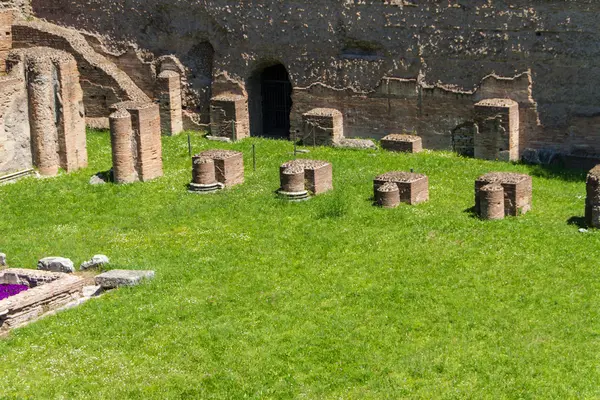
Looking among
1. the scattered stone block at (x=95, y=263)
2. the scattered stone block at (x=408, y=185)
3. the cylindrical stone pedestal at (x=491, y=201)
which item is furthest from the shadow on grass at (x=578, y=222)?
the scattered stone block at (x=95, y=263)

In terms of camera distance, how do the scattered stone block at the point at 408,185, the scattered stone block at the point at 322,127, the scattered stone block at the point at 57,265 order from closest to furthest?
1. the scattered stone block at the point at 57,265
2. the scattered stone block at the point at 408,185
3. the scattered stone block at the point at 322,127

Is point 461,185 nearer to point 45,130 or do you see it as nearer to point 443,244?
point 443,244

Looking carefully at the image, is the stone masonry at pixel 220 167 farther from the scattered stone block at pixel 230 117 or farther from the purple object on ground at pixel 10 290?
the purple object on ground at pixel 10 290

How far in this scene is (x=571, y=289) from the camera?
1425cm

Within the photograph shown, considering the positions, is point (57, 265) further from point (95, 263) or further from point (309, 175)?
point (309, 175)

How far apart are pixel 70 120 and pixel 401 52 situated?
5994mm

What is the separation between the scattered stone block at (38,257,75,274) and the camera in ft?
51.8

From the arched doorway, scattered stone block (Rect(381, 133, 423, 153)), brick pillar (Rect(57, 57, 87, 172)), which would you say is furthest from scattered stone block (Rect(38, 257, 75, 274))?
the arched doorway

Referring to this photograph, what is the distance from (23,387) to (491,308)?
211 inches

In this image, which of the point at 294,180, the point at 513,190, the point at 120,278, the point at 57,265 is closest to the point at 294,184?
the point at 294,180

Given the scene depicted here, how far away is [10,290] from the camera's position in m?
15.1

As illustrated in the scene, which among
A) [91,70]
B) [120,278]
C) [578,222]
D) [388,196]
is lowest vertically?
[120,278]

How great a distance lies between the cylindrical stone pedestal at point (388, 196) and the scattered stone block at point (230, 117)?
225 inches

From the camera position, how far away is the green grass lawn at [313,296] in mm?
12320
